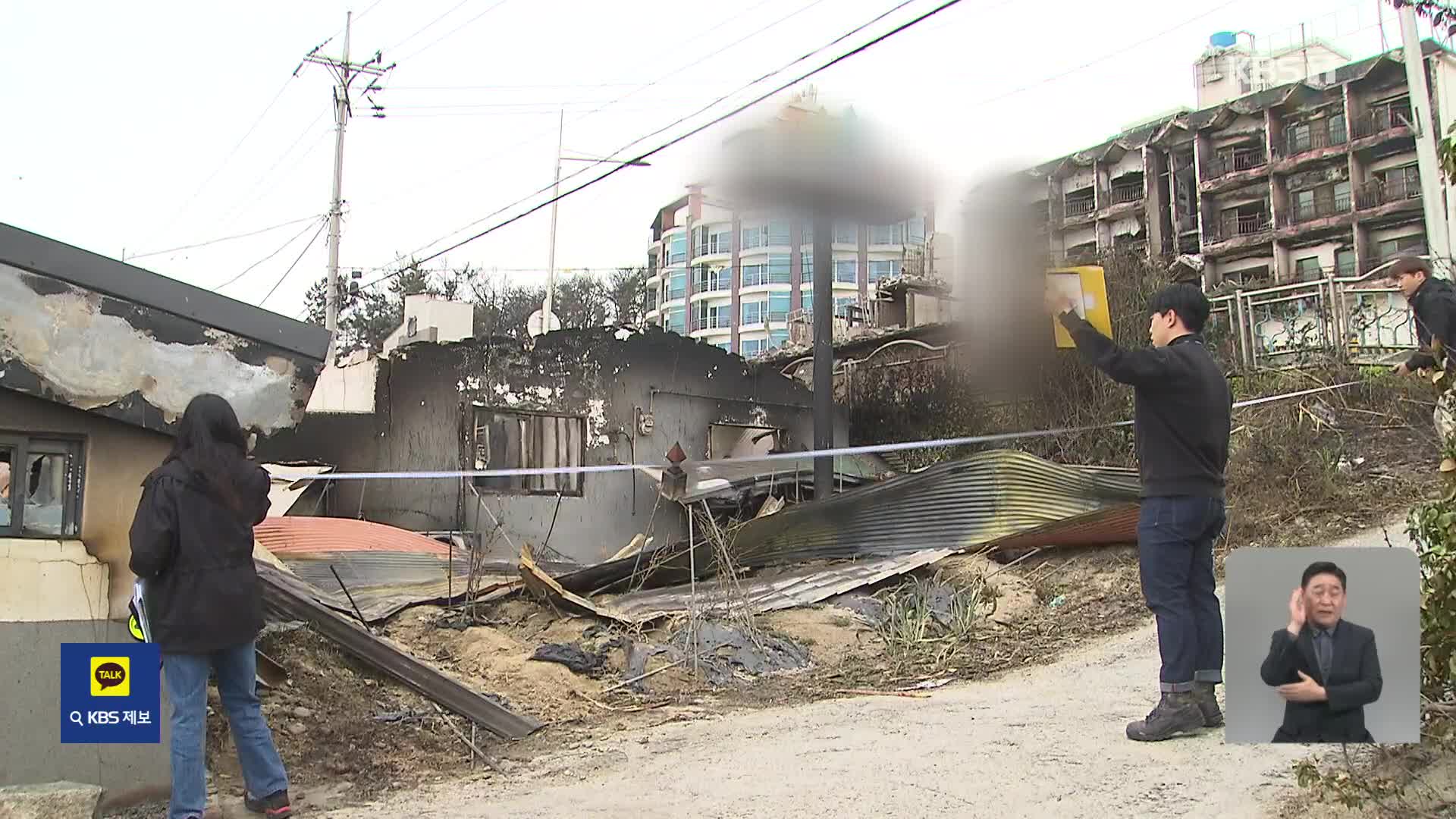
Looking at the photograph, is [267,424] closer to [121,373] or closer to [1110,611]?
A: [121,373]

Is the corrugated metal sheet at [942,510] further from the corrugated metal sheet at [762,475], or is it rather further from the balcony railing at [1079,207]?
the balcony railing at [1079,207]

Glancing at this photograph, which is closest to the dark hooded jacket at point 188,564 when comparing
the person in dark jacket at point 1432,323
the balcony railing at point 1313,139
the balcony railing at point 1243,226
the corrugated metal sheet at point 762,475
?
the person in dark jacket at point 1432,323

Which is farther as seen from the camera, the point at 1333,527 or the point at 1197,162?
the point at 1197,162

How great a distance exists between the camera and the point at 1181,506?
3.64m

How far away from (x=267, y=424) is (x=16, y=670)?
1.21 m

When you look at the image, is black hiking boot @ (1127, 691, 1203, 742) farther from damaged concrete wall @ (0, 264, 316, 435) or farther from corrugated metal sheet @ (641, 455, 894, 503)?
corrugated metal sheet @ (641, 455, 894, 503)

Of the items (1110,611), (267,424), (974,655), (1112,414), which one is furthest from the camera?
(1112,414)

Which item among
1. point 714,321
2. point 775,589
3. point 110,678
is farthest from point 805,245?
point 714,321

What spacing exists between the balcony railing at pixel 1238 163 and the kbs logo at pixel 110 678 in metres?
32.6

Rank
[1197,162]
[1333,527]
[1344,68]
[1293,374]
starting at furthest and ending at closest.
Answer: [1344,68], [1197,162], [1293,374], [1333,527]

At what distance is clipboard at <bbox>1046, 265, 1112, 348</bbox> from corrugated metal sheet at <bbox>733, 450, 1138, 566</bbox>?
16.3ft

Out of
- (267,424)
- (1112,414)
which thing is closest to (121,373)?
(267,424)

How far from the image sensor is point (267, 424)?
14.3 feet

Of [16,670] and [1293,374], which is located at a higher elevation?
[1293,374]
